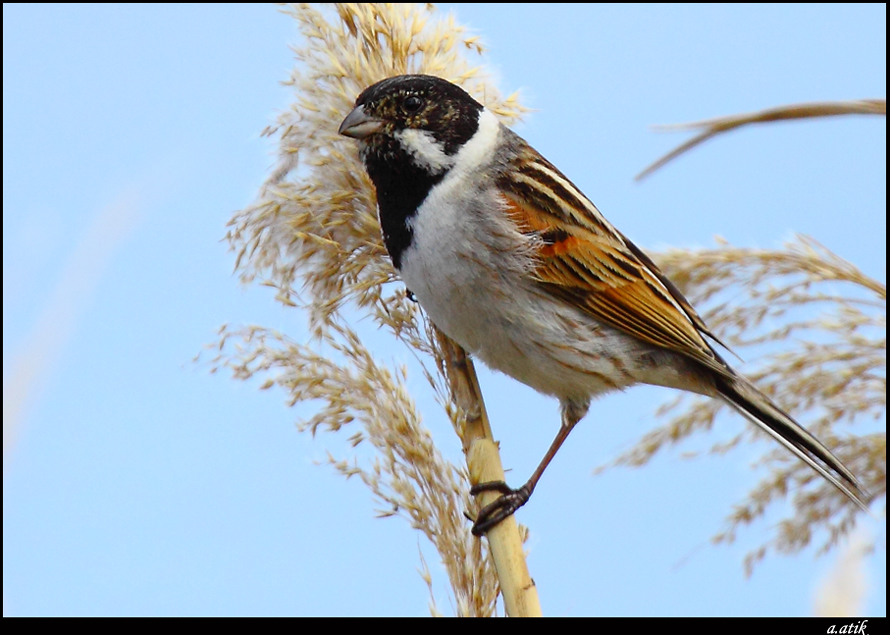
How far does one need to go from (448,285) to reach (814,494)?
1.10 m

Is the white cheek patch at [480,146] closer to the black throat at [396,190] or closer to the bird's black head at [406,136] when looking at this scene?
the bird's black head at [406,136]

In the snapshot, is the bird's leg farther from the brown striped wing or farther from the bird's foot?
the brown striped wing

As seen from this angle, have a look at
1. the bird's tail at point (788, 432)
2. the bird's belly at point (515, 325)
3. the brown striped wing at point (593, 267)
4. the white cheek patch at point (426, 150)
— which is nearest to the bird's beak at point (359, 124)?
the white cheek patch at point (426, 150)

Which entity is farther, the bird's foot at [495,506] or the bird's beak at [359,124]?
the bird's beak at [359,124]

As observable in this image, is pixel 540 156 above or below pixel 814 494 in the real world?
above

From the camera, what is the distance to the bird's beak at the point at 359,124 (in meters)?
2.11

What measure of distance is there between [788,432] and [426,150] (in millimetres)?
1130

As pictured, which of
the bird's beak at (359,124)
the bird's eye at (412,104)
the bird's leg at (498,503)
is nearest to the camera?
the bird's leg at (498,503)

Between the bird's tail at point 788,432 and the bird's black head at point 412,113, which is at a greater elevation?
the bird's black head at point 412,113

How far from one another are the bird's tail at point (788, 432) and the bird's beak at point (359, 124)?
43.9 inches

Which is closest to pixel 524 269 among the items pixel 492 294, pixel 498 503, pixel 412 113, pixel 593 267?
pixel 492 294

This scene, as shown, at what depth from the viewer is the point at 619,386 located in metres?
2.47
